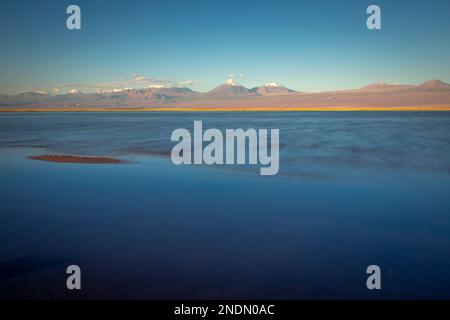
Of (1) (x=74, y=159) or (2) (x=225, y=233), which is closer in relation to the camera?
(2) (x=225, y=233)

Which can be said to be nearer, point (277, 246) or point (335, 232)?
point (277, 246)

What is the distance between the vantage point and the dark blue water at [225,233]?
497cm

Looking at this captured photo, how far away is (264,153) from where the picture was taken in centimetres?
1827

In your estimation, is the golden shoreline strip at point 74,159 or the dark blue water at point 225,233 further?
the golden shoreline strip at point 74,159

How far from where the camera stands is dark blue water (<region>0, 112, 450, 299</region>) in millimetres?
4973

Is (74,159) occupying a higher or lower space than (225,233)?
higher

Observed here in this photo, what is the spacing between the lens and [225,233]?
6.84 metres

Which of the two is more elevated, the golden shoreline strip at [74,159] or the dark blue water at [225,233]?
the golden shoreline strip at [74,159]
